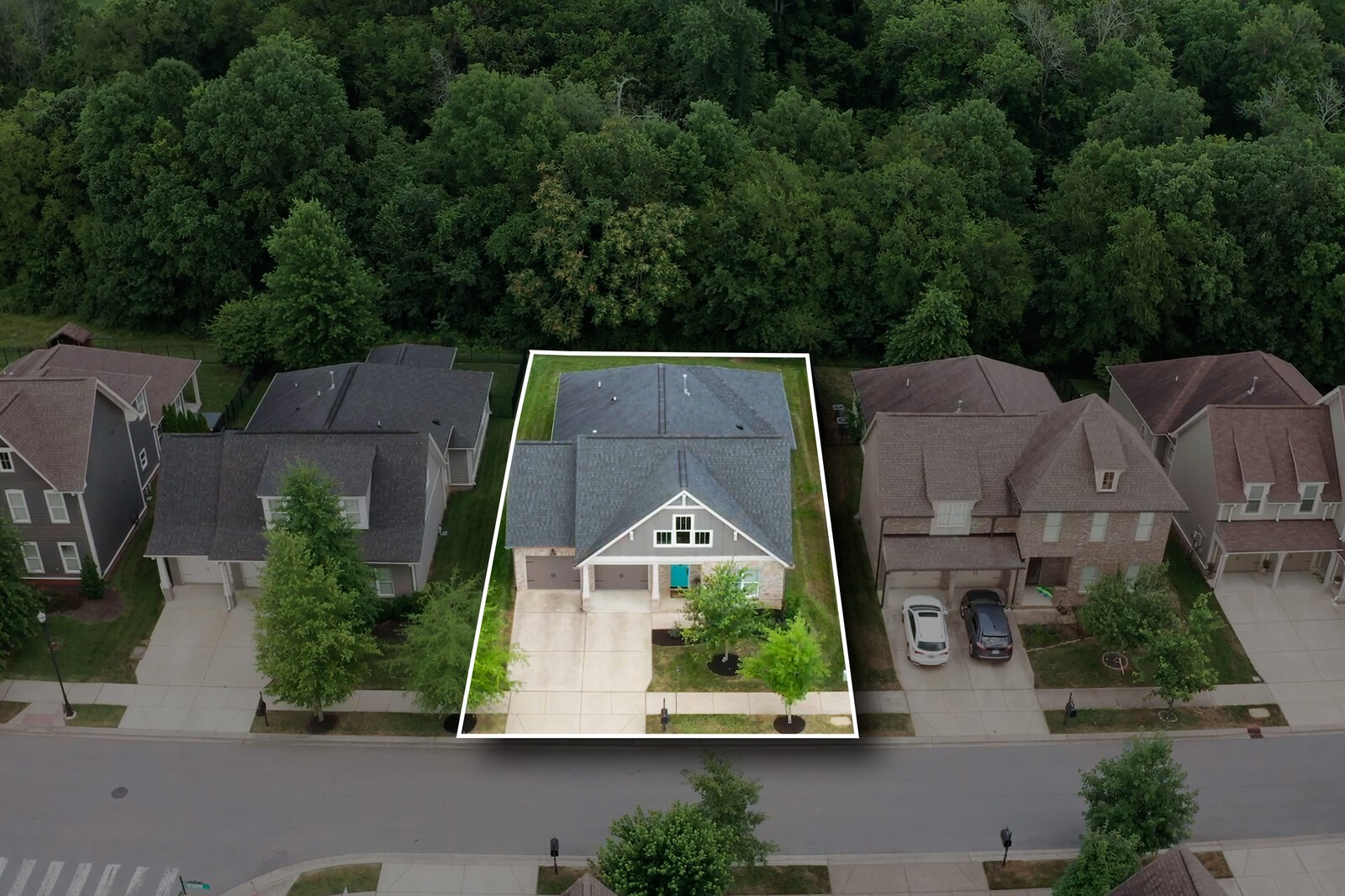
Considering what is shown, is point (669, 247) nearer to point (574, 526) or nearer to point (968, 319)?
point (968, 319)

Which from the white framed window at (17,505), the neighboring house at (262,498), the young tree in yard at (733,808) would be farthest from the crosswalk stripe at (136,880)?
the young tree in yard at (733,808)

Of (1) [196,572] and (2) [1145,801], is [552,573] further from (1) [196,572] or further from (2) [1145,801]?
(2) [1145,801]

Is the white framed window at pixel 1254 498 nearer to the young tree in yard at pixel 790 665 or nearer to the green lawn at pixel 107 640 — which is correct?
the young tree in yard at pixel 790 665

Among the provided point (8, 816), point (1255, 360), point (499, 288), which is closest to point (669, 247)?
point (499, 288)

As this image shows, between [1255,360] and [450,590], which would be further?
[1255,360]

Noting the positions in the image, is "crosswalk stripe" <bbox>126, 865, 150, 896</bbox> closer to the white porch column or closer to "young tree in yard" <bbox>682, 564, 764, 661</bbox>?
the white porch column

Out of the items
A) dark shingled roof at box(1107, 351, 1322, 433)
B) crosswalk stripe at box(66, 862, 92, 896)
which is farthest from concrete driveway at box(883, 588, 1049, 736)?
crosswalk stripe at box(66, 862, 92, 896)
